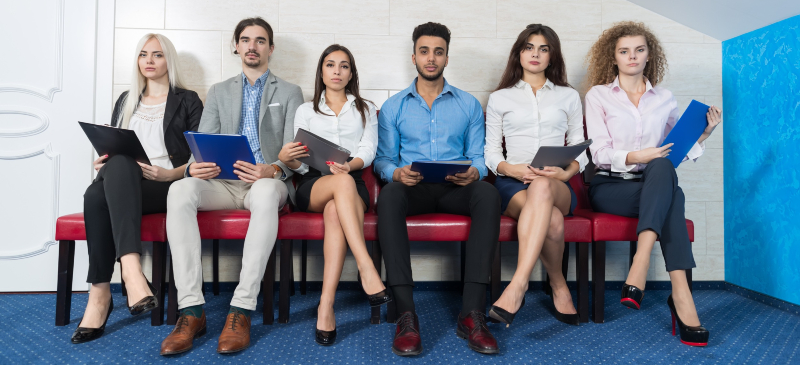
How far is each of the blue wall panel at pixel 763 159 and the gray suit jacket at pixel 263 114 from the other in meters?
2.40

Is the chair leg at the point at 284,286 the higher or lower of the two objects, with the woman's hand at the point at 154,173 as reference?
lower

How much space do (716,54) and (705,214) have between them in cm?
96

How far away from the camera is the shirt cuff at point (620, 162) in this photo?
207 cm

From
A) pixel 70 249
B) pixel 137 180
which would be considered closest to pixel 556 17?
pixel 137 180

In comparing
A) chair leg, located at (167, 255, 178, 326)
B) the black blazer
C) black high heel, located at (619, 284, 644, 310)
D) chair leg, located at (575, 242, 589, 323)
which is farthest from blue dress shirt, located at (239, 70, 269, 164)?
black high heel, located at (619, 284, 644, 310)

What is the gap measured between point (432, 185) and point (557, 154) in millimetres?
548

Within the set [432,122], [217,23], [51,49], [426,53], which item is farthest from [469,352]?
[51,49]

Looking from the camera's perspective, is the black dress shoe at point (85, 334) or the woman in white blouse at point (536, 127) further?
the woman in white blouse at point (536, 127)

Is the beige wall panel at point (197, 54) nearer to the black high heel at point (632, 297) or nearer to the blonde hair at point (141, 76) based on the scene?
the blonde hair at point (141, 76)

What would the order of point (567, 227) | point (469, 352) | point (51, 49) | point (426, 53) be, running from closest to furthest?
point (469, 352), point (567, 227), point (426, 53), point (51, 49)

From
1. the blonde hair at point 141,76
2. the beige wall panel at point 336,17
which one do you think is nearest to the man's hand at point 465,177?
the beige wall panel at point 336,17

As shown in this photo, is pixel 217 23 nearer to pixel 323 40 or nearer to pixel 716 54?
pixel 323 40

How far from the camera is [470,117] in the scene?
231 cm

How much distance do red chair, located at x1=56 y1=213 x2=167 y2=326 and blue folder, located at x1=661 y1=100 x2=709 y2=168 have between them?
2122 millimetres
